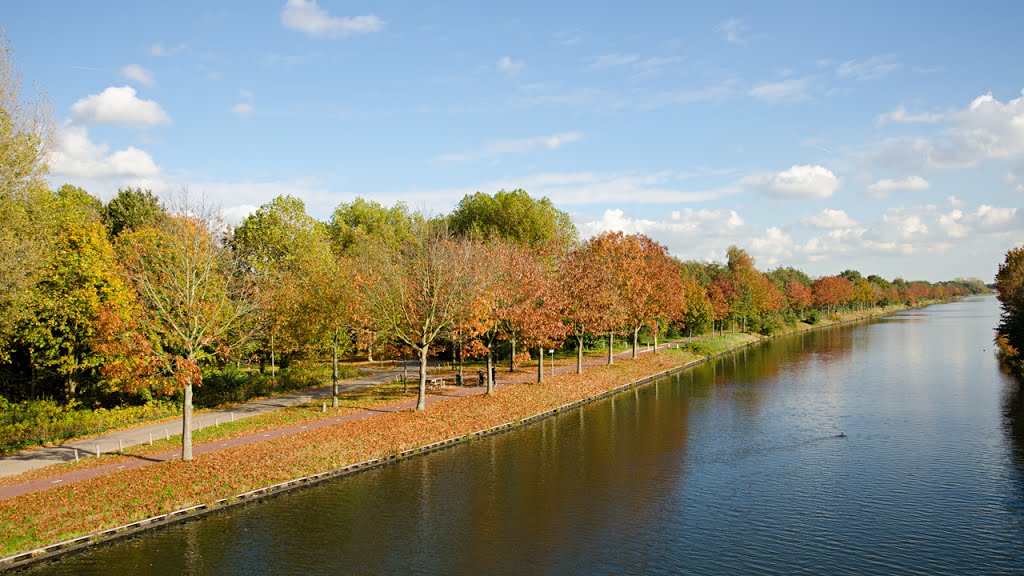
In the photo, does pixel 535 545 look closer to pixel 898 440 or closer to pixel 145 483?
pixel 145 483

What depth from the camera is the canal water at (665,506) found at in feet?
73.3

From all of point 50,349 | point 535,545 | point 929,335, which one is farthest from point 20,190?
point 929,335

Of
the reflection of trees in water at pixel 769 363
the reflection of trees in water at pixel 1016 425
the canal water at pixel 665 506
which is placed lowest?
the canal water at pixel 665 506

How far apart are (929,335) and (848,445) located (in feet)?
305

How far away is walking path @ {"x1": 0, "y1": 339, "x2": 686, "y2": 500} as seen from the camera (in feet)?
95.0

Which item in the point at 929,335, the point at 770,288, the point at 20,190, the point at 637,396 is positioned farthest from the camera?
the point at 770,288

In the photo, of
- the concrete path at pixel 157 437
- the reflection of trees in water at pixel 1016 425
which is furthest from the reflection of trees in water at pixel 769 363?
the concrete path at pixel 157 437

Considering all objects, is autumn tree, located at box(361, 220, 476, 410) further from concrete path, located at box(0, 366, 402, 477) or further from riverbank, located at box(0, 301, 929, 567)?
concrete path, located at box(0, 366, 402, 477)

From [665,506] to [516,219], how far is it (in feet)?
210

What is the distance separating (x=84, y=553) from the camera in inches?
913

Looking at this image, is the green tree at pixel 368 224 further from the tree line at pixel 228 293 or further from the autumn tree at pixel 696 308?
the autumn tree at pixel 696 308

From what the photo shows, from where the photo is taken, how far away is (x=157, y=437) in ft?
119

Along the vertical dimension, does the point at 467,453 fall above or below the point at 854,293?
below

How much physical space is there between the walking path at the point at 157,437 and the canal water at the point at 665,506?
7.02m
